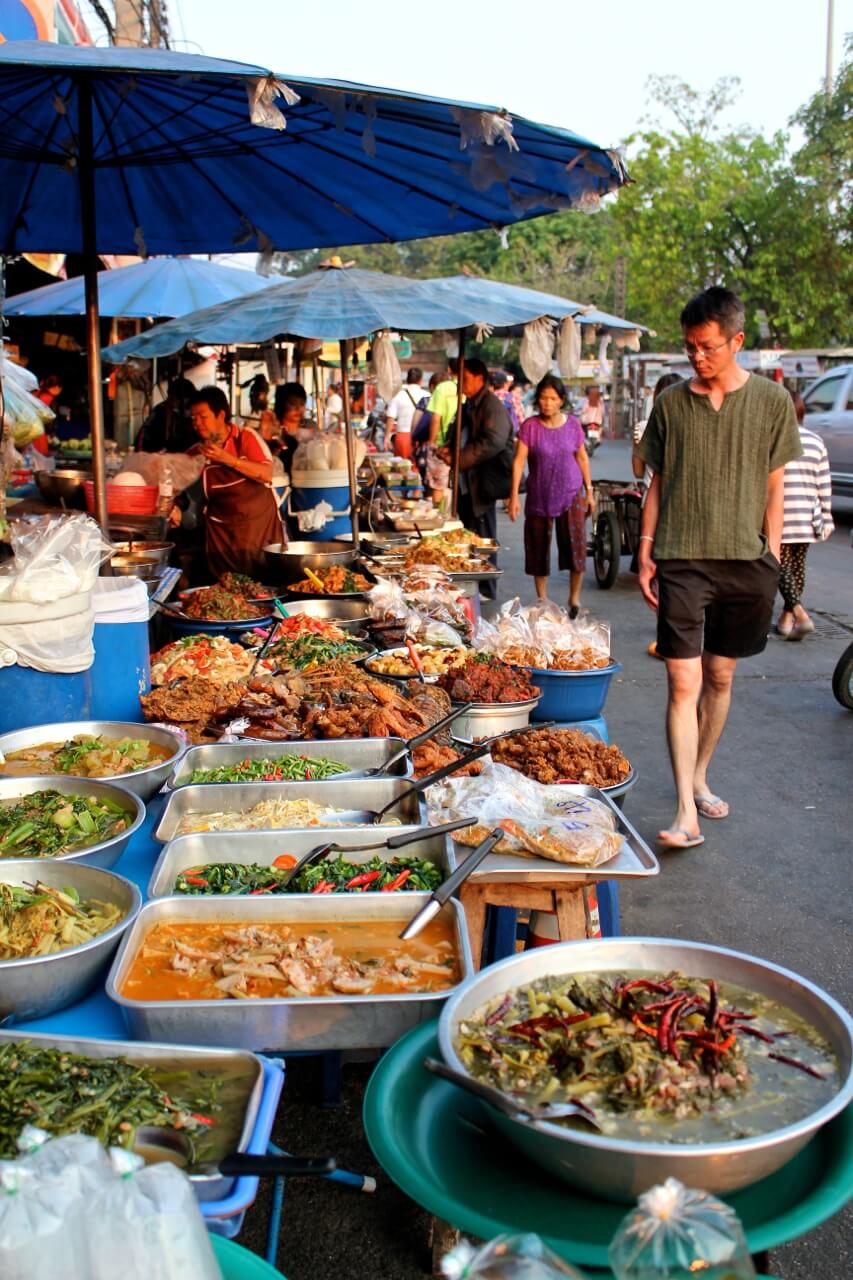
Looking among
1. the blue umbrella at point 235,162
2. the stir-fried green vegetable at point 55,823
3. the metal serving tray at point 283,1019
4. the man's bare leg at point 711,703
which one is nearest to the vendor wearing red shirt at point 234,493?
the blue umbrella at point 235,162

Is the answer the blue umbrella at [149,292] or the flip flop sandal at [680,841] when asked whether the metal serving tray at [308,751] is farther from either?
the blue umbrella at [149,292]

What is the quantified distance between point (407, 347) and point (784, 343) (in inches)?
639

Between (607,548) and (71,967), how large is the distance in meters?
10.8

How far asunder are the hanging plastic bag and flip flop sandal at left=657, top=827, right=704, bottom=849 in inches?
218

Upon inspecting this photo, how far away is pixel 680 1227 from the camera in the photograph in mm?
1251

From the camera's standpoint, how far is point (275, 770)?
348 cm

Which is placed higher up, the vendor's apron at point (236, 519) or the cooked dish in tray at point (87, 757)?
the vendor's apron at point (236, 519)

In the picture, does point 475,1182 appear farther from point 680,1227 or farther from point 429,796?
point 429,796

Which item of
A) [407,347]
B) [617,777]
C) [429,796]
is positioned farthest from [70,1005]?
[407,347]

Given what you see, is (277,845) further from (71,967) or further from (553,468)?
(553,468)

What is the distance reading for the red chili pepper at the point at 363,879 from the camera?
2.67m

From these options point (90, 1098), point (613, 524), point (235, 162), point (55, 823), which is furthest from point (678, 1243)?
point (613, 524)

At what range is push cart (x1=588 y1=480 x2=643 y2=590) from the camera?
12141 mm

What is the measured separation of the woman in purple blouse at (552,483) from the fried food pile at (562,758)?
637cm
